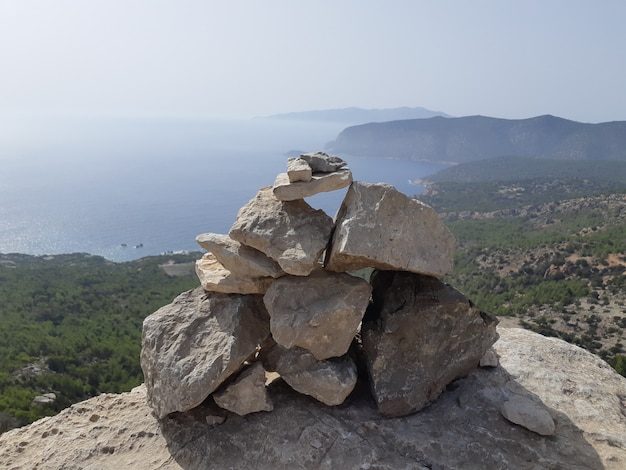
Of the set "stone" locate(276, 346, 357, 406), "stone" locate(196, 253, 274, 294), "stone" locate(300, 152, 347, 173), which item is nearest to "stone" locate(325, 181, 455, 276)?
"stone" locate(300, 152, 347, 173)

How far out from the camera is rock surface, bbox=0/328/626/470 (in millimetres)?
7820

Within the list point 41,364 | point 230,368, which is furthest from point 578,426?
point 41,364

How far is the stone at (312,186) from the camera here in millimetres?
8680

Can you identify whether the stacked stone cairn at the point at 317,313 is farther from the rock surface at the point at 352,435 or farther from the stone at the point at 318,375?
the rock surface at the point at 352,435

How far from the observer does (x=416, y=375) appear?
9031 mm

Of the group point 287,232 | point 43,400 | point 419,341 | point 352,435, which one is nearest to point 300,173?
point 287,232

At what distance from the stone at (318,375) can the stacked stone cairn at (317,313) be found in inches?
0.8

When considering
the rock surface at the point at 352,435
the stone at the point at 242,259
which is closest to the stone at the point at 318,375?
the rock surface at the point at 352,435

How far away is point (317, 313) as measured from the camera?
27.9ft

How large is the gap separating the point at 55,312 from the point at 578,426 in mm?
42026

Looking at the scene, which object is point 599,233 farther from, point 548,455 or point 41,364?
point 41,364

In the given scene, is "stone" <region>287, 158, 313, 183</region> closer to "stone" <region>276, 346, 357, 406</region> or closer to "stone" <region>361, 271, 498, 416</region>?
"stone" <region>361, 271, 498, 416</region>

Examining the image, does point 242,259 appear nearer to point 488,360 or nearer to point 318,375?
point 318,375

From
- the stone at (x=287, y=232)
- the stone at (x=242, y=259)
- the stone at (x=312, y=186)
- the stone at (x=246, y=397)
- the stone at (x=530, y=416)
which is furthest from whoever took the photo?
the stone at (x=242, y=259)
